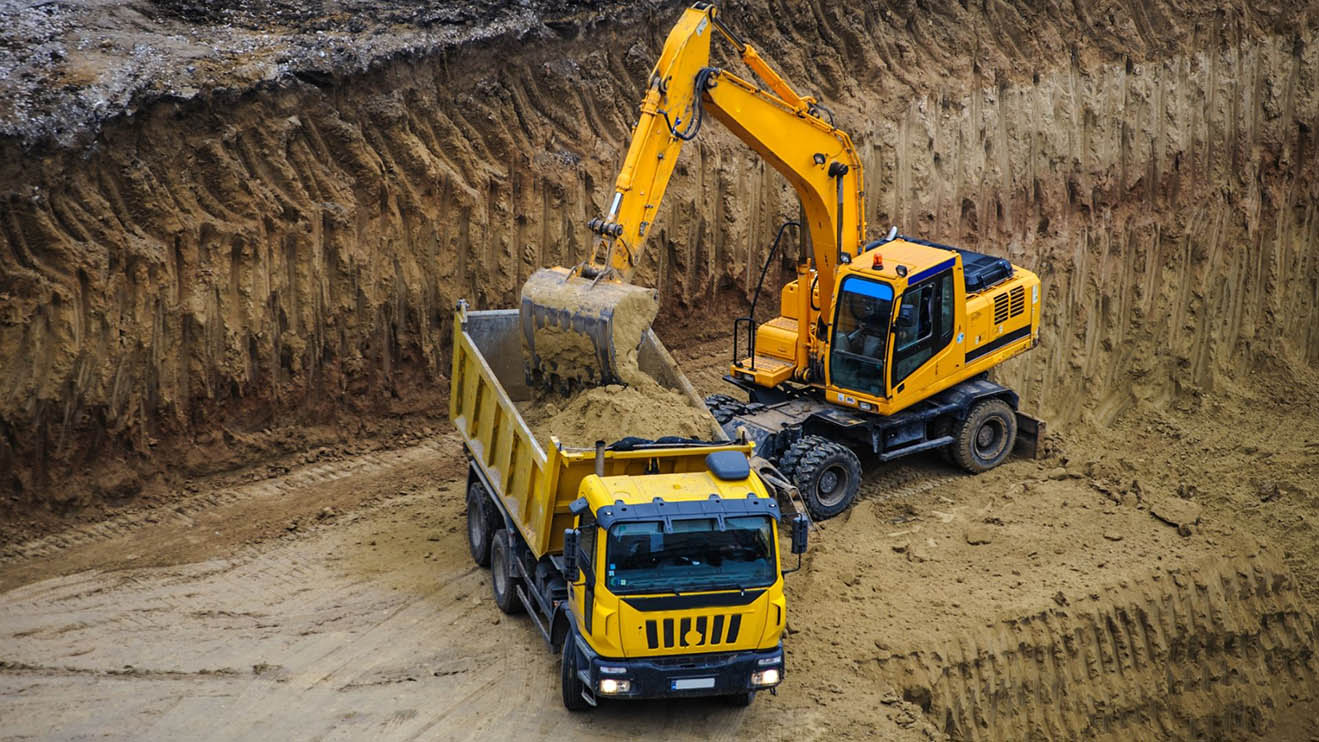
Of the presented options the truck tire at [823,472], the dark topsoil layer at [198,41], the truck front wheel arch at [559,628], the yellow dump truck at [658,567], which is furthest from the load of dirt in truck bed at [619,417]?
the dark topsoil layer at [198,41]

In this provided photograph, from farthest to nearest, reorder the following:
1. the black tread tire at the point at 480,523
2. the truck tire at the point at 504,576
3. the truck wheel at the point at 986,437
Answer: the truck wheel at the point at 986,437
the black tread tire at the point at 480,523
the truck tire at the point at 504,576

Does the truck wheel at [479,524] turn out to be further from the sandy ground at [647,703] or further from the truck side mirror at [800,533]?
the truck side mirror at [800,533]

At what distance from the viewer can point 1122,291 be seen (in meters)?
21.3

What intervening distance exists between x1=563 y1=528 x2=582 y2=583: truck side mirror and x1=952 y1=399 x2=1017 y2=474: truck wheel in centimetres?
637

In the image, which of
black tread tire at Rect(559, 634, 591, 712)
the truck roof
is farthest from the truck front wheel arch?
the truck roof

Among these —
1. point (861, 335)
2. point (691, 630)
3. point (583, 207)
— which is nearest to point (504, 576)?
→ point (691, 630)

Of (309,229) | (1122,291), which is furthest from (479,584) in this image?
(1122,291)

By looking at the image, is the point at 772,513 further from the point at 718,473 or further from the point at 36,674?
the point at 36,674

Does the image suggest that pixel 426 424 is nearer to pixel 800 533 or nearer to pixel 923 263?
pixel 923 263

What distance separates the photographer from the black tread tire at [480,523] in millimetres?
13398

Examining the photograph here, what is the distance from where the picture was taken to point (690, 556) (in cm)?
1069

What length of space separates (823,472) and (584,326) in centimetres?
337

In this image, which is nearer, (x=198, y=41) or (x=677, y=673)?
(x=677, y=673)

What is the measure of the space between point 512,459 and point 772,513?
2.66 metres
